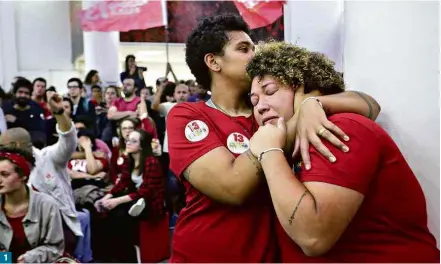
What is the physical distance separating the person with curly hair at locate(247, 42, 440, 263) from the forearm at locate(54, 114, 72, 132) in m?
2.56

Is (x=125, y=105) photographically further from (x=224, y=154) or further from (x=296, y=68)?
(x=296, y=68)

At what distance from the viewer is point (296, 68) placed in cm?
138

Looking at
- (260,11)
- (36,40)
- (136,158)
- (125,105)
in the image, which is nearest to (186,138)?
(260,11)

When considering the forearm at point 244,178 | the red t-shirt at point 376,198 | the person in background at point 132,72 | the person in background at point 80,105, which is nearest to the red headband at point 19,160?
the forearm at point 244,178

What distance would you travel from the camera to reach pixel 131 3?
258 inches

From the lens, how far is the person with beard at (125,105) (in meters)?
6.14

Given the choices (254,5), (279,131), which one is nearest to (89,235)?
(254,5)

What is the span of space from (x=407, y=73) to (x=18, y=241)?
236cm

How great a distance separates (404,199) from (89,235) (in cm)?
336

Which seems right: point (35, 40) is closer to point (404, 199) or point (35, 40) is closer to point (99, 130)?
point (99, 130)

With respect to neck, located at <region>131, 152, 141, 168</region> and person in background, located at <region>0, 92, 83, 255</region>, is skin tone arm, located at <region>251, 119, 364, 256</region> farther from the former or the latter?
neck, located at <region>131, 152, 141, 168</region>

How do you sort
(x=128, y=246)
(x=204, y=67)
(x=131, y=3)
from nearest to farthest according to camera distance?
(x=204, y=67), (x=128, y=246), (x=131, y=3)

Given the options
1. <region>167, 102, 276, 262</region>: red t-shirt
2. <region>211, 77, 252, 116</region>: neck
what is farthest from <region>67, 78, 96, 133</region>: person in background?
<region>167, 102, 276, 262</region>: red t-shirt

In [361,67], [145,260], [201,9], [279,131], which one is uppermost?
[201,9]
